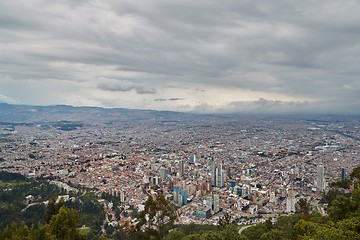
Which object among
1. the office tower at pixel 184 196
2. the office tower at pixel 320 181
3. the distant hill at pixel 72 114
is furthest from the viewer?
the distant hill at pixel 72 114

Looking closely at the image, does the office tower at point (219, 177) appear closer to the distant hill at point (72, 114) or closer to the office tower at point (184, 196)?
the office tower at point (184, 196)

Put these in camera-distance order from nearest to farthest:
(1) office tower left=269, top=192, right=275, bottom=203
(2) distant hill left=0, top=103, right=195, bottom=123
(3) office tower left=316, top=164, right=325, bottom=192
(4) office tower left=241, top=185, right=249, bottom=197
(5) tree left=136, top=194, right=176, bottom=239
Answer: (5) tree left=136, top=194, right=176, bottom=239 → (1) office tower left=269, top=192, right=275, bottom=203 → (4) office tower left=241, top=185, right=249, bottom=197 → (3) office tower left=316, top=164, right=325, bottom=192 → (2) distant hill left=0, top=103, right=195, bottom=123

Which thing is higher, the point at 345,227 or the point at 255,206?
the point at 345,227

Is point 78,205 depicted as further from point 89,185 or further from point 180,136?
point 180,136

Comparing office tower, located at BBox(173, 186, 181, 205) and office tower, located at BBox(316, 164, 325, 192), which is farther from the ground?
office tower, located at BBox(316, 164, 325, 192)

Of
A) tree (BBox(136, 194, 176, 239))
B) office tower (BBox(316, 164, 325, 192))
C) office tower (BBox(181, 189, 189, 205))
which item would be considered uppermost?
tree (BBox(136, 194, 176, 239))

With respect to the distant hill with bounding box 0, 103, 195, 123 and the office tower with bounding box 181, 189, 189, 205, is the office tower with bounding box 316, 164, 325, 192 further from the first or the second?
the distant hill with bounding box 0, 103, 195, 123

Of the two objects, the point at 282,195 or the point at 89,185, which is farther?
the point at 89,185

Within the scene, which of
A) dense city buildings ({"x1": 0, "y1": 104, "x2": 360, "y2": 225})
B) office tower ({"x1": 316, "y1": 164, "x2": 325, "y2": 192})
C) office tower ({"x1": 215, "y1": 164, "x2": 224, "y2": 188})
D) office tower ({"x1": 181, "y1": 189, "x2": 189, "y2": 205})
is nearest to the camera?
dense city buildings ({"x1": 0, "y1": 104, "x2": 360, "y2": 225})

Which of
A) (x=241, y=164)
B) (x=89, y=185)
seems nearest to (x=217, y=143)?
(x=241, y=164)

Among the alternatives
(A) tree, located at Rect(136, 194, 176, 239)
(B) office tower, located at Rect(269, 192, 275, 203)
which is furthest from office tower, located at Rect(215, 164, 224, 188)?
(A) tree, located at Rect(136, 194, 176, 239)

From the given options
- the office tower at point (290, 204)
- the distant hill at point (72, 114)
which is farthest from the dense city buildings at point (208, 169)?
the distant hill at point (72, 114)
